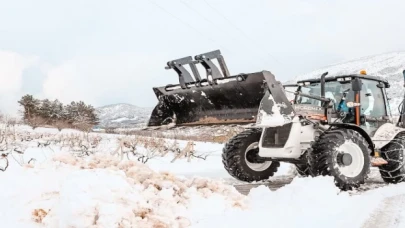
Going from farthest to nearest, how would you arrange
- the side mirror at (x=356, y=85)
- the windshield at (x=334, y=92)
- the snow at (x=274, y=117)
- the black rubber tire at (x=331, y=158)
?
the windshield at (x=334, y=92) → the side mirror at (x=356, y=85) → the black rubber tire at (x=331, y=158) → the snow at (x=274, y=117)

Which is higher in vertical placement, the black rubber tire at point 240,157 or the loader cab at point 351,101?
the loader cab at point 351,101

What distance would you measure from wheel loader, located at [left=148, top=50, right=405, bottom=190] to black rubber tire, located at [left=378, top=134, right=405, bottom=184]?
2 cm

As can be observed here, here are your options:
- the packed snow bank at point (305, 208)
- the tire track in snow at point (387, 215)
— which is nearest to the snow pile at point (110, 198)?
the packed snow bank at point (305, 208)

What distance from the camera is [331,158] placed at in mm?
6438

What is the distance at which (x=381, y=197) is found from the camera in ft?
20.0

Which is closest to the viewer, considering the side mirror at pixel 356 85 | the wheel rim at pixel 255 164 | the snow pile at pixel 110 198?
the snow pile at pixel 110 198

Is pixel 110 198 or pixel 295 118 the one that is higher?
pixel 295 118

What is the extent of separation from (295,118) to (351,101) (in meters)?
1.58

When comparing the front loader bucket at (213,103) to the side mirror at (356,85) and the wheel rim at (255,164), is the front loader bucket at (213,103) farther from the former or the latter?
the side mirror at (356,85)

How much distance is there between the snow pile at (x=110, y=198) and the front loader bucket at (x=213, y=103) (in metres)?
1.85

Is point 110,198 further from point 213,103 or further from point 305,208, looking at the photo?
point 213,103

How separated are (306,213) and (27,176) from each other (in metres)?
3.51

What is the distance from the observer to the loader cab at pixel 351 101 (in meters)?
7.54

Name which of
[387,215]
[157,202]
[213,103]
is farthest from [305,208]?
[213,103]
